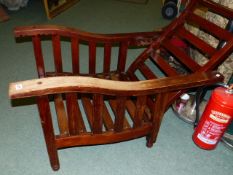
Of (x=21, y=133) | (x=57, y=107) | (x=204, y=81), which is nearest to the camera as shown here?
(x=204, y=81)

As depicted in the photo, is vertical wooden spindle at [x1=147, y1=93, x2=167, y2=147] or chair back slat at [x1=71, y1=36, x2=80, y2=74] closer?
vertical wooden spindle at [x1=147, y1=93, x2=167, y2=147]

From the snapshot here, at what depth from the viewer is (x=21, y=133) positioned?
1672 millimetres

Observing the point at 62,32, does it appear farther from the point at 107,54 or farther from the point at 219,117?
the point at 219,117

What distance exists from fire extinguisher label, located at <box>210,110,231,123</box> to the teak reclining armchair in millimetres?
229

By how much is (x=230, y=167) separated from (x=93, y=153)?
2.98 feet

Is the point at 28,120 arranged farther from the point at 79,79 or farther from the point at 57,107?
the point at 79,79

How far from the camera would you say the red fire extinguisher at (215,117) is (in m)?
1.38

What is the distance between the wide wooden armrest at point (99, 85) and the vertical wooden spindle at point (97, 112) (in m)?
0.07

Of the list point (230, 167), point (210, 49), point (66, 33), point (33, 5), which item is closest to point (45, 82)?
point (66, 33)

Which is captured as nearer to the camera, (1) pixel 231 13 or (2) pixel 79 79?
(2) pixel 79 79

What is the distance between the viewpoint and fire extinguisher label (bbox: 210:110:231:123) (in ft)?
4.60

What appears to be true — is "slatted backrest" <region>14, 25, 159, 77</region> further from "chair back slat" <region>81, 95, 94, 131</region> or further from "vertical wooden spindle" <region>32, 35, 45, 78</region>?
"chair back slat" <region>81, 95, 94, 131</region>

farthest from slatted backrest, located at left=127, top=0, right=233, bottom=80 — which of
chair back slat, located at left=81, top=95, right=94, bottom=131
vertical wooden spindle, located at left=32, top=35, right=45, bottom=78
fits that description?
vertical wooden spindle, located at left=32, top=35, right=45, bottom=78

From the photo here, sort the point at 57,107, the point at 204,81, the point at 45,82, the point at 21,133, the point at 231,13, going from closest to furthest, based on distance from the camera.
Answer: the point at 45,82 < the point at 204,81 < the point at 231,13 < the point at 57,107 < the point at 21,133
